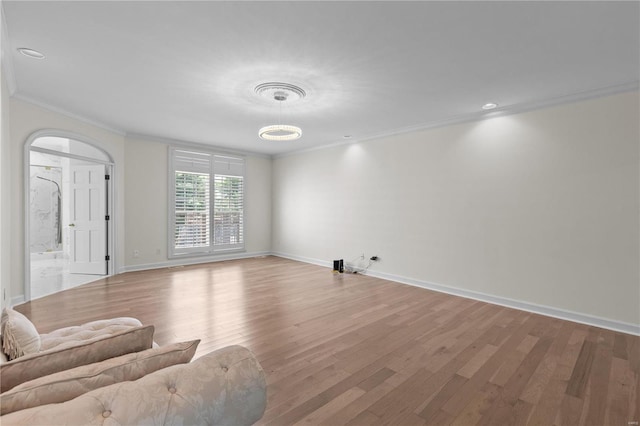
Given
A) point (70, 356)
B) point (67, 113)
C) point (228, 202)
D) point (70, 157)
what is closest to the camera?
point (70, 356)

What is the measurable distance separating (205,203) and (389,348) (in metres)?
5.55

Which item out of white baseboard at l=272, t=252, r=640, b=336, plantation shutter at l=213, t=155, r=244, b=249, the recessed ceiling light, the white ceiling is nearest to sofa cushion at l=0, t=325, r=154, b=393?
the white ceiling

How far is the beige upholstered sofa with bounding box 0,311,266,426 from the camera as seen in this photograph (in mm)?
771

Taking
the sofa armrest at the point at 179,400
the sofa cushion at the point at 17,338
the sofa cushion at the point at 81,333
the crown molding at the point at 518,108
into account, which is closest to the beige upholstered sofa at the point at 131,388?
the sofa armrest at the point at 179,400

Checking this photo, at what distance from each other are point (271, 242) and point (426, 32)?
6.65 meters

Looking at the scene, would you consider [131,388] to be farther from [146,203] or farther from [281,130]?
[146,203]

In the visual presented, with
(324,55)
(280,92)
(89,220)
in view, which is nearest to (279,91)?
(280,92)

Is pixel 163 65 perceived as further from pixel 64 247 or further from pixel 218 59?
pixel 64 247

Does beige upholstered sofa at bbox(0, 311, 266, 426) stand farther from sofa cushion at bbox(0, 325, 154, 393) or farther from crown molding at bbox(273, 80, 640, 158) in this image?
crown molding at bbox(273, 80, 640, 158)

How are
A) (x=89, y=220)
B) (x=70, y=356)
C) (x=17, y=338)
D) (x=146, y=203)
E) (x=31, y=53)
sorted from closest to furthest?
(x=70, y=356), (x=17, y=338), (x=31, y=53), (x=89, y=220), (x=146, y=203)

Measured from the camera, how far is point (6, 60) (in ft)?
9.48

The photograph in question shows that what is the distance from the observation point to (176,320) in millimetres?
3463

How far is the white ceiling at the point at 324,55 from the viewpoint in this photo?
2.20m

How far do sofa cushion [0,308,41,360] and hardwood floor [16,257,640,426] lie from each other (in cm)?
132
